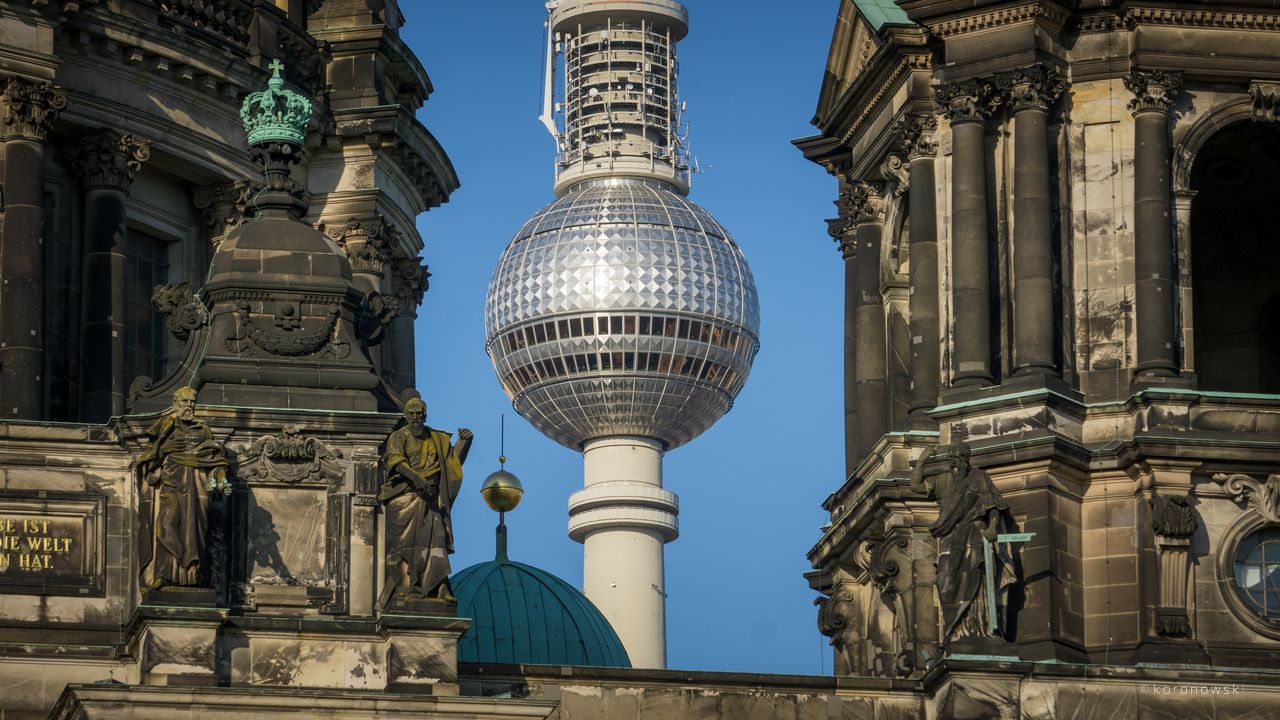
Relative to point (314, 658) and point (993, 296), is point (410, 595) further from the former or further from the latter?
point (993, 296)

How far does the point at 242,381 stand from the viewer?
55125 millimetres

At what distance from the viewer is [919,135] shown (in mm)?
63000

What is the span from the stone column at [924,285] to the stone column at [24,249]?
603 inches

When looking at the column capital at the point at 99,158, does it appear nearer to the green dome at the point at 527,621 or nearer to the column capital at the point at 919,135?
the green dome at the point at 527,621

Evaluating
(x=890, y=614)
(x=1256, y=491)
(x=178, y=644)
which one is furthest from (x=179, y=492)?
(x=1256, y=491)

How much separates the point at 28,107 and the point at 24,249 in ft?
9.45

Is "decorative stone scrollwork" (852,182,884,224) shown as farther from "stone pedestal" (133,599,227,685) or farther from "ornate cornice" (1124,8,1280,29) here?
"stone pedestal" (133,599,227,685)

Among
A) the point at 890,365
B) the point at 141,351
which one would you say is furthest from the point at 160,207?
the point at 890,365

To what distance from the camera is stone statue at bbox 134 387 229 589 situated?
53.2 metres

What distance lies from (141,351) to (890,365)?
1468 cm

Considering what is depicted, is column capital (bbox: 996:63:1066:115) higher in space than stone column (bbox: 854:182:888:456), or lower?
higher

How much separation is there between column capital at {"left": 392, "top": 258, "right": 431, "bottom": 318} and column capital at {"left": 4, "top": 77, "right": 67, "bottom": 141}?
11075 mm

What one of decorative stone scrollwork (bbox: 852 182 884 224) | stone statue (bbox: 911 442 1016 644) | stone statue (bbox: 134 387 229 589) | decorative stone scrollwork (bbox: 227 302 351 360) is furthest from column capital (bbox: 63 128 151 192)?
stone statue (bbox: 911 442 1016 644)

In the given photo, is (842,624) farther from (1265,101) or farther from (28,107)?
(28,107)
